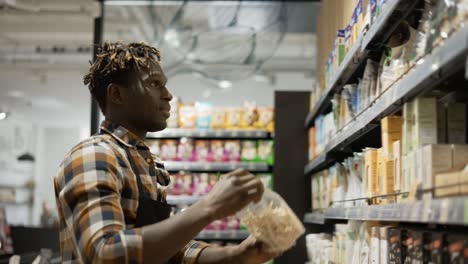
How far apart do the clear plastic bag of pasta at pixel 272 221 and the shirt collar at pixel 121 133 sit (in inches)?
15.1

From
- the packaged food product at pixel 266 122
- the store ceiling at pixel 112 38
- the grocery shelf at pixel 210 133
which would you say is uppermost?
the store ceiling at pixel 112 38

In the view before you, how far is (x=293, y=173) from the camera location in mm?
5902

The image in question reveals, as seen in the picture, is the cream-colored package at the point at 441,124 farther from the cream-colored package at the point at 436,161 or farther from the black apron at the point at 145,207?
the black apron at the point at 145,207

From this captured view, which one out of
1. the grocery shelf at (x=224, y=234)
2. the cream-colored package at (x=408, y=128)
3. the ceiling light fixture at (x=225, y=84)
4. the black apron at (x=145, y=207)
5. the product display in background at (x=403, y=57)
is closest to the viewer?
the product display in background at (x=403, y=57)

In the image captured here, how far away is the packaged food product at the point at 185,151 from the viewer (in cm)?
670

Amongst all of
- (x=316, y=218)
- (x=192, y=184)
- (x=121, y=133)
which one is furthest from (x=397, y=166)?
(x=192, y=184)

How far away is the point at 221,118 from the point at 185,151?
484mm

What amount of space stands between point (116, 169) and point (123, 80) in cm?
34

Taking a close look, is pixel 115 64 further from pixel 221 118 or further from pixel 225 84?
pixel 225 84

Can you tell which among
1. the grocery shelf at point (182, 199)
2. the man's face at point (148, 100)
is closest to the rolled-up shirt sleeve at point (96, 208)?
the man's face at point (148, 100)

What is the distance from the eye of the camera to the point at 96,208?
65.2 inches

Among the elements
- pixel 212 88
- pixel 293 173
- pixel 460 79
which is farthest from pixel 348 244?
pixel 212 88

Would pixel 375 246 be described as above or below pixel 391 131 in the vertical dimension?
below

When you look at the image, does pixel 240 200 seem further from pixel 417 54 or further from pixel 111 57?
pixel 417 54
